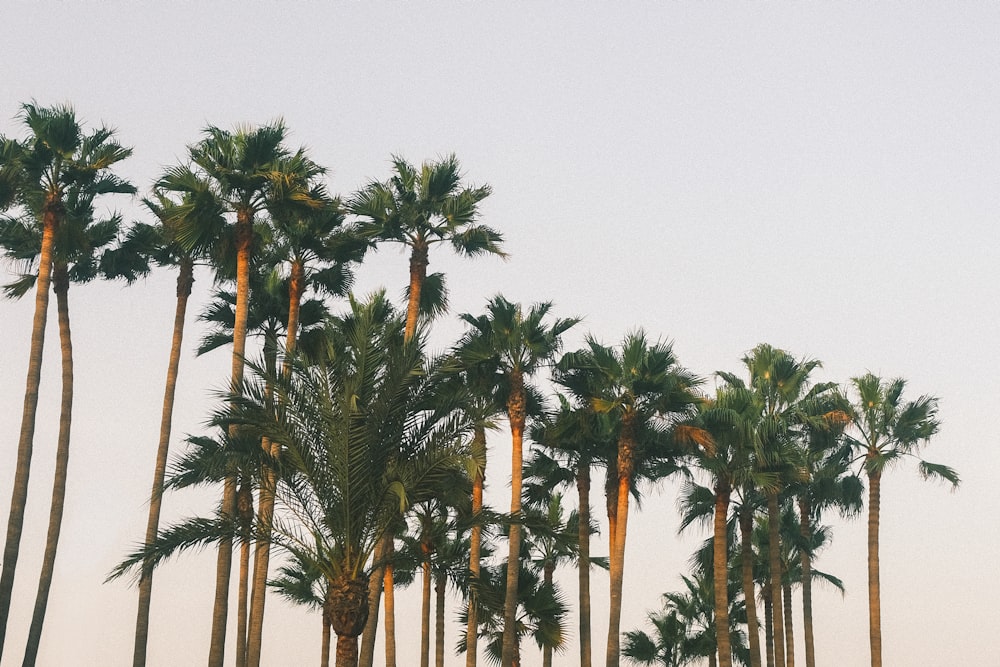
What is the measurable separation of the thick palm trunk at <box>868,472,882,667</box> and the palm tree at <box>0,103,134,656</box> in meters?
28.2

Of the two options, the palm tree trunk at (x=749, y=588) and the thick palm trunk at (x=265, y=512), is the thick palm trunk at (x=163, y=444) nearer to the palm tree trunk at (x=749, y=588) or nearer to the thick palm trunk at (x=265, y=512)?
the thick palm trunk at (x=265, y=512)

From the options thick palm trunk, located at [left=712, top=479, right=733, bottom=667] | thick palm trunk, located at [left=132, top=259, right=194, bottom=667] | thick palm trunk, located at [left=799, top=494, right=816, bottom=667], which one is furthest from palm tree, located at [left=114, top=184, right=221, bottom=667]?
thick palm trunk, located at [left=799, top=494, right=816, bottom=667]

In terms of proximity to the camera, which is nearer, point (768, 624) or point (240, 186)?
point (240, 186)

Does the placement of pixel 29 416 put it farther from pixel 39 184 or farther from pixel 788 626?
pixel 788 626

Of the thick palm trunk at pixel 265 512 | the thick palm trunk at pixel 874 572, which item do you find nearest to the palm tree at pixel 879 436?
the thick palm trunk at pixel 874 572

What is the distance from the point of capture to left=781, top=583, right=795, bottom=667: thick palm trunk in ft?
151

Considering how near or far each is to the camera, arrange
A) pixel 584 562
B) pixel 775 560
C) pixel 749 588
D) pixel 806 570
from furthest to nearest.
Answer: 1. pixel 806 570
2. pixel 775 560
3. pixel 584 562
4. pixel 749 588

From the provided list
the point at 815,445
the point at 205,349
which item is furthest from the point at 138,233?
the point at 815,445

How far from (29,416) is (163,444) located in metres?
4.29

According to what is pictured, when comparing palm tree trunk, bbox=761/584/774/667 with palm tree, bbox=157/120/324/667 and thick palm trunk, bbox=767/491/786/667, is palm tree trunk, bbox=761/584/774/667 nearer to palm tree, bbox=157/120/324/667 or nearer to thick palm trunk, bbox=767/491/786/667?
thick palm trunk, bbox=767/491/786/667

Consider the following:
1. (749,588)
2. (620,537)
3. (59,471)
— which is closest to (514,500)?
(620,537)

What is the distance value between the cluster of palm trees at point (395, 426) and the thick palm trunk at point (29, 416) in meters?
0.06

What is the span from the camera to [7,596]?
31.6 meters

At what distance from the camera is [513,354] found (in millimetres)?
36906
